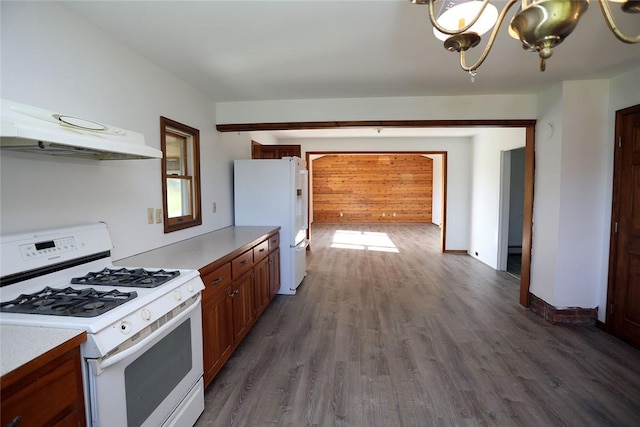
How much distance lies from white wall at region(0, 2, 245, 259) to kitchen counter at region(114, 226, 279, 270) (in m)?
0.11

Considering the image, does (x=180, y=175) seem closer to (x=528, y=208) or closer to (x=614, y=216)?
(x=528, y=208)

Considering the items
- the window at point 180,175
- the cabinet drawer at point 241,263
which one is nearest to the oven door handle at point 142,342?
the cabinet drawer at point 241,263

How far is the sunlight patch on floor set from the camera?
7105 millimetres

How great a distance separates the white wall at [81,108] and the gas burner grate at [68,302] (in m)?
0.36

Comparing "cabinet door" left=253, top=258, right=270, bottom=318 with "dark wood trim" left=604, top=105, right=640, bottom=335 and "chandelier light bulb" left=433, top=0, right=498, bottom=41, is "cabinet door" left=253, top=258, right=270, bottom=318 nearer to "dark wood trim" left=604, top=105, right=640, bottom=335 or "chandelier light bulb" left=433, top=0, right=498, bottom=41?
"chandelier light bulb" left=433, top=0, right=498, bottom=41

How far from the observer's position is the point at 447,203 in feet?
21.0

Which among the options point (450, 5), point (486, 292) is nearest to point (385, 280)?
point (486, 292)

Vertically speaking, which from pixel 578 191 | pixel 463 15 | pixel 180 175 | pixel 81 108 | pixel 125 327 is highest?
pixel 463 15

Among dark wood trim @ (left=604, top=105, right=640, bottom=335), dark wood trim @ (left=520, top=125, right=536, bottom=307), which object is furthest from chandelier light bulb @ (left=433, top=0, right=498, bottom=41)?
dark wood trim @ (left=520, top=125, right=536, bottom=307)

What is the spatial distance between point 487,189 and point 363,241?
10.8 ft

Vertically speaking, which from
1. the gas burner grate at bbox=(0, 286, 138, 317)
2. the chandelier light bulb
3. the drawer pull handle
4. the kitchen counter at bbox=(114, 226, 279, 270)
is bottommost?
the drawer pull handle

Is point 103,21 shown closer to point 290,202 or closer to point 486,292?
point 290,202

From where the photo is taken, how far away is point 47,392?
3.27 ft

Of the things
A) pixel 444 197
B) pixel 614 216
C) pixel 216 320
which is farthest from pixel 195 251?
pixel 444 197
